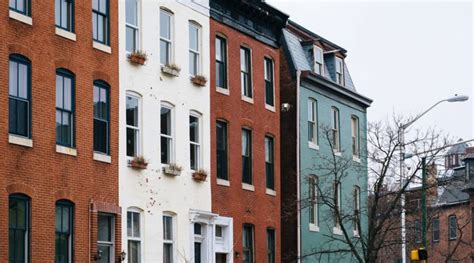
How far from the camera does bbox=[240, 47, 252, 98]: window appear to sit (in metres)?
42.8

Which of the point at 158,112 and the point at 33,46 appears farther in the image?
the point at 158,112

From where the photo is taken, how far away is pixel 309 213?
48.0 meters

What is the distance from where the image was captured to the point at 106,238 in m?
33.5

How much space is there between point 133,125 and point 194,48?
5.24m

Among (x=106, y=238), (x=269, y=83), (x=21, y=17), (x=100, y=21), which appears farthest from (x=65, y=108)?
(x=269, y=83)

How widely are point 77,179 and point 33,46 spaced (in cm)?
401

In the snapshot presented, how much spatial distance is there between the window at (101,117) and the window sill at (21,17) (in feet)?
11.1

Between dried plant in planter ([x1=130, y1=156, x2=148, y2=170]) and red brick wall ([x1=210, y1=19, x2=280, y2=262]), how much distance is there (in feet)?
16.4

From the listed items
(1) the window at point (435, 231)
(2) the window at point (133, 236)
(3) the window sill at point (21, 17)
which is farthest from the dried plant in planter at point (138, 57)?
(1) the window at point (435, 231)

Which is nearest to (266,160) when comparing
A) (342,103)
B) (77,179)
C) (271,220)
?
(271,220)

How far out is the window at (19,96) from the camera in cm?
2969

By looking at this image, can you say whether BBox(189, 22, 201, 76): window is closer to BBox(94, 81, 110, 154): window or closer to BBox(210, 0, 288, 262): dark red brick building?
BBox(210, 0, 288, 262): dark red brick building

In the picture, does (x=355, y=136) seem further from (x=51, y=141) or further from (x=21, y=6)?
(x=21, y=6)

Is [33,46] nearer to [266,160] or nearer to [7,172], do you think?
[7,172]
